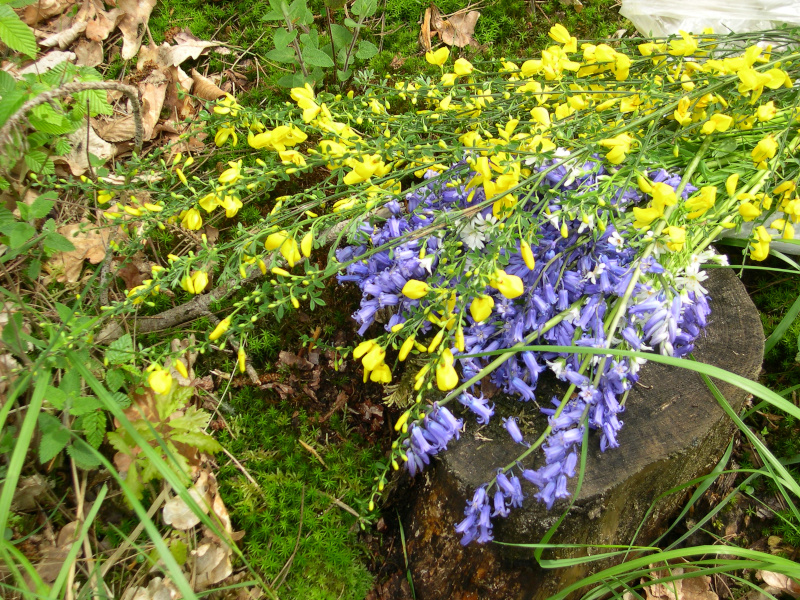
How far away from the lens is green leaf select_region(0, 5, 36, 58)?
2057 millimetres

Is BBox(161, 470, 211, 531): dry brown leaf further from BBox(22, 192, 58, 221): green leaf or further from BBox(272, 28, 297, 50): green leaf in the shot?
BBox(272, 28, 297, 50): green leaf

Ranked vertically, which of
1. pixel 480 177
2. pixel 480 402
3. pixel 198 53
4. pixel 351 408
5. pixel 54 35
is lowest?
pixel 351 408

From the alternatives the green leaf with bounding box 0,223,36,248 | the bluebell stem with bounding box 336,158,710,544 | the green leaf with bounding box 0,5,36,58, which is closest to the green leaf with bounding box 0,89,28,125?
the green leaf with bounding box 0,223,36,248

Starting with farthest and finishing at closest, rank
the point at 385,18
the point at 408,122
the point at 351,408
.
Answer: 1. the point at 385,18
2. the point at 351,408
3. the point at 408,122

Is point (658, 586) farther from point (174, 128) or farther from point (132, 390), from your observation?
point (174, 128)

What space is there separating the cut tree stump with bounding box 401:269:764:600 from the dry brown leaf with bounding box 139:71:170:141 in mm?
2187

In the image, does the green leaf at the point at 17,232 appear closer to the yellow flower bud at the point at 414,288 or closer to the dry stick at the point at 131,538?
the dry stick at the point at 131,538

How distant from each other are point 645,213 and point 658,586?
1.78m

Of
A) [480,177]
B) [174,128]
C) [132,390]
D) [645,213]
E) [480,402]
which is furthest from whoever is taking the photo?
[174,128]

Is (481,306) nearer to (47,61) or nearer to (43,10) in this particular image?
(47,61)

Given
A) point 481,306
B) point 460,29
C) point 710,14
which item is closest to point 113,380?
point 481,306

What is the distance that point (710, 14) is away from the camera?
9.24ft

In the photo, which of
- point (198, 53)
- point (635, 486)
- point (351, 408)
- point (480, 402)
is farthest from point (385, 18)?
point (635, 486)

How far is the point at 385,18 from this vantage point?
318cm
